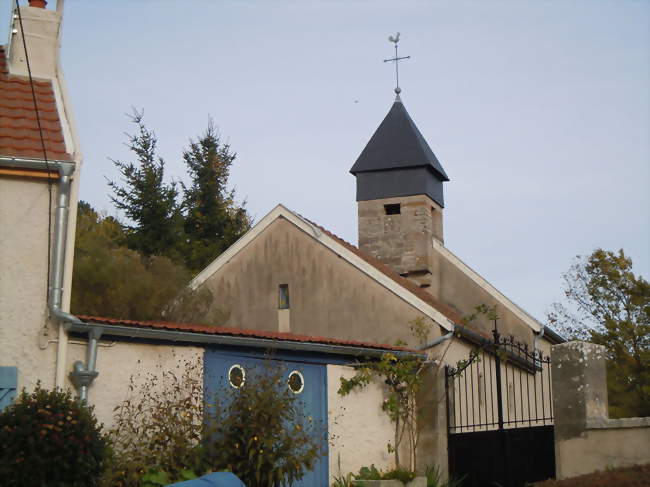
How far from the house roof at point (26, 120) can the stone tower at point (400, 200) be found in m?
12.5

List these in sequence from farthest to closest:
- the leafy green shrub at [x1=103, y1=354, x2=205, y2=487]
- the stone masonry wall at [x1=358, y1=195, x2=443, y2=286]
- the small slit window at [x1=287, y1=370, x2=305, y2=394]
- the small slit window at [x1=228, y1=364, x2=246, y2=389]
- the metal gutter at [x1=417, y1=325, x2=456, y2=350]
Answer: the stone masonry wall at [x1=358, y1=195, x2=443, y2=286]
the metal gutter at [x1=417, y1=325, x2=456, y2=350]
the small slit window at [x1=287, y1=370, x2=305, y2=394]
the small slit window at [x1=228, y1=364, x2=246, y2=389]
the leafy green shrub at [x1=103, y1=354, x2=205, y2=487]

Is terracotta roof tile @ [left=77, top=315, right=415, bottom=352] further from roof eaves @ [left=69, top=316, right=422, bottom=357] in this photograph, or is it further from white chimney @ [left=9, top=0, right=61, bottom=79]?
white chimney @ [left=9, top=0, right=61, bottom=79]

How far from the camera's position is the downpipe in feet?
34.3

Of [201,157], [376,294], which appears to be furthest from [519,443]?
[201,157]

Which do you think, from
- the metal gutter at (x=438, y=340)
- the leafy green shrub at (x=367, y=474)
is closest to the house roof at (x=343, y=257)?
the metal gutter at (x=438, y=340)

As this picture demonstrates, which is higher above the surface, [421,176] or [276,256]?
[421,176]

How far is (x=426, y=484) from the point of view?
1495cm

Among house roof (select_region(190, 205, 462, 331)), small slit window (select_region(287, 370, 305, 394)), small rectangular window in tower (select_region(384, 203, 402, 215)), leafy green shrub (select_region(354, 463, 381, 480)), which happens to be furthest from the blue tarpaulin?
small rectangular window in tower (select_region(384, 203, 402, 215))

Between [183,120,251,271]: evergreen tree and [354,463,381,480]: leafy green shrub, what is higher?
[183,120,251,271]: evergreen tree

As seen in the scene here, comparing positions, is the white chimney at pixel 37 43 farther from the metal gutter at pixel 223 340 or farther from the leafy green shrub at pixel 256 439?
the leafy green shrub at pixel 256 439

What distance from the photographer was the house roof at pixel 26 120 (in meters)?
11.2

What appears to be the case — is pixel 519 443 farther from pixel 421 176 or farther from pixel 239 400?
pixel 421 176

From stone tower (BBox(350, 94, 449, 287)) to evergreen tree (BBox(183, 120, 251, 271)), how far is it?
7.00 m

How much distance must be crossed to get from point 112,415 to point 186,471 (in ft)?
3.90
